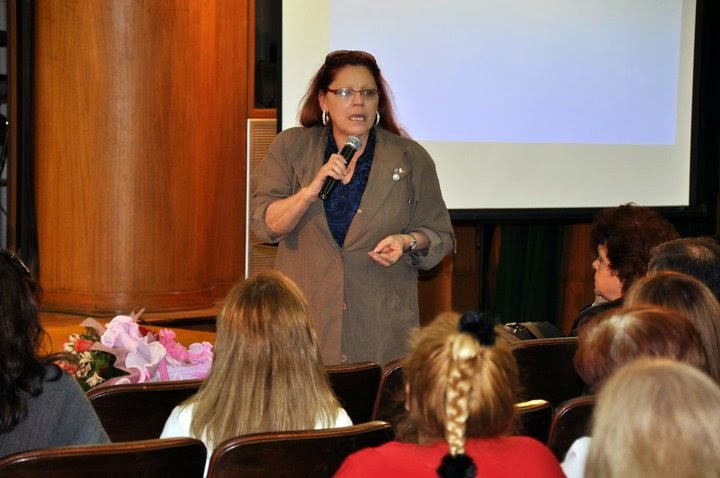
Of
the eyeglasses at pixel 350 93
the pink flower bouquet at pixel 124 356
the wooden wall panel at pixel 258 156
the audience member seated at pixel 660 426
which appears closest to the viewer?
the audience member seated at pixel 660 426

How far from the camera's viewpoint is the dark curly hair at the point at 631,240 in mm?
3322

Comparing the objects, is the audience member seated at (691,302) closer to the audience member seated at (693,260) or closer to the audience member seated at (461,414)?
the audience member seated at (693,260)

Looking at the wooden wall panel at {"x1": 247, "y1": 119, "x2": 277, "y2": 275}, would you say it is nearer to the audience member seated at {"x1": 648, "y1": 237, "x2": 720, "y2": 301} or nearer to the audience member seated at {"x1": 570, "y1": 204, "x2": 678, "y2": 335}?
the audience member seated at {"x1": 570, "y1": 204, "x2": 678, "y2": 335}

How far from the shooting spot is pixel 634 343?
5.97ft

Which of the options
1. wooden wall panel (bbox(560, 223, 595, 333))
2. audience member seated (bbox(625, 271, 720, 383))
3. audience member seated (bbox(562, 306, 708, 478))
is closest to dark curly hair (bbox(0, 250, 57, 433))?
audience member seated (bbox(562, 306, 708, 478))

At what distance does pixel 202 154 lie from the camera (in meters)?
6.26

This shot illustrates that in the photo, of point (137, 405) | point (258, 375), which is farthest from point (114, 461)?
point (137, 405)

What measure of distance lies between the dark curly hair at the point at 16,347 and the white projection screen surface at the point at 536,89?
8.08 feet

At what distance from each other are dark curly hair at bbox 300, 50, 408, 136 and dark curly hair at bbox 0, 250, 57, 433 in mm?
1591

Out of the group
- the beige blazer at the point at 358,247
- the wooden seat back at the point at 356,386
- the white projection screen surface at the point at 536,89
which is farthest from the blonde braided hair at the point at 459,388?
the white projection screen surface at the point at 536,89

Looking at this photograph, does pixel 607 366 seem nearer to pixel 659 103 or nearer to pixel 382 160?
pixel 382 160

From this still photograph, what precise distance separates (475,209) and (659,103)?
1.27 m

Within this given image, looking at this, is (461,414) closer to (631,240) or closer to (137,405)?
(137,405)

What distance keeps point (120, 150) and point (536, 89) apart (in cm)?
248
